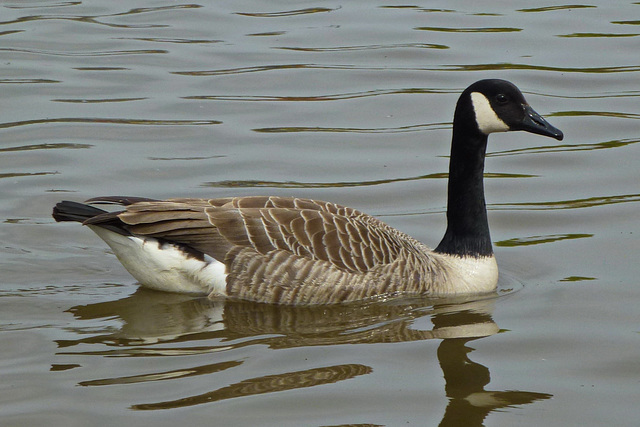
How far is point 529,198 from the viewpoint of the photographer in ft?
33.9

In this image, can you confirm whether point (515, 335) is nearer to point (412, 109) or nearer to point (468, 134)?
point (468, 134)

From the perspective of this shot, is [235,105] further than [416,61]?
No

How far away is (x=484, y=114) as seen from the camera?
8531mm

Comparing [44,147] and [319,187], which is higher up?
[44,147]

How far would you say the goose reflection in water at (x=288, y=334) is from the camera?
655 cm

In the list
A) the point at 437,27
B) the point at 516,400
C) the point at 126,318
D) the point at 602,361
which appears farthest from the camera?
the point at 437,27

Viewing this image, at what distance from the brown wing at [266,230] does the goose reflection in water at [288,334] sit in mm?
381

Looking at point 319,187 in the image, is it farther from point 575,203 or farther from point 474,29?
point 474,29

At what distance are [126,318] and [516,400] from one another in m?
2.89

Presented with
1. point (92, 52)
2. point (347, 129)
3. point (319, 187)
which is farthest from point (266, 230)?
point (92, 52)

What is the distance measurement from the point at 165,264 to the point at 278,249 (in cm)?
84

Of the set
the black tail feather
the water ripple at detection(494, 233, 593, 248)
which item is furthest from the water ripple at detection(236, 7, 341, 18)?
the black tail feather

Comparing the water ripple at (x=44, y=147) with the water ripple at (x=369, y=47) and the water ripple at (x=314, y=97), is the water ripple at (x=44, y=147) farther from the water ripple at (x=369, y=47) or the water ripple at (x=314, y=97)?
the water ripple at (x=369, y=47)

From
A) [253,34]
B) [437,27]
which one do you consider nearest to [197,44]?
[253,34]
